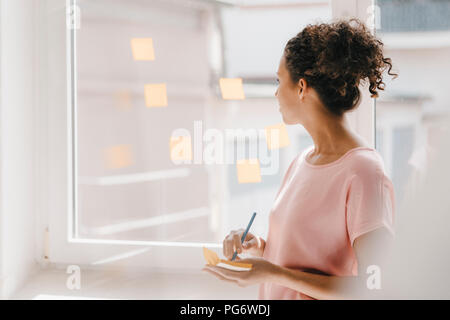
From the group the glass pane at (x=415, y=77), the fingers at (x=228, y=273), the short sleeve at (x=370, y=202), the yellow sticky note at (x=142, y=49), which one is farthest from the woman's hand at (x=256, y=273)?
the yellow sticky note at (x=142, y=49)

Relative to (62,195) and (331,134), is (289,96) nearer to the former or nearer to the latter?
(331,134)

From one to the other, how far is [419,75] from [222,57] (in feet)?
1.55

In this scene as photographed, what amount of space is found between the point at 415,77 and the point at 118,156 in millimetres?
774

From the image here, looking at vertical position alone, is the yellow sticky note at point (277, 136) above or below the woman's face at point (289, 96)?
below

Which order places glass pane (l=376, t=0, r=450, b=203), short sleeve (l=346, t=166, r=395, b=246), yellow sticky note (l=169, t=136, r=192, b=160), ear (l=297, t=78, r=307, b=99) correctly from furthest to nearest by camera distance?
1. yellow sticky note (l=169, t=136, r=192, b=160)
2. glass pane (l=376, t=0, r=450, b=203)
3. ear (l=297, t=78, r=307, b=99)
4. short sleeve (l=346, t=166, r=395, b=246)

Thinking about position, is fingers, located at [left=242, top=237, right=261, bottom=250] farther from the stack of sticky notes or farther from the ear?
the ear

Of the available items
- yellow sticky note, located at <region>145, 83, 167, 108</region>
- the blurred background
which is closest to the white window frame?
the blurred background

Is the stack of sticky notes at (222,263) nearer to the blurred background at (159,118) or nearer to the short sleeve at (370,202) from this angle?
the blurred background at (159,118)

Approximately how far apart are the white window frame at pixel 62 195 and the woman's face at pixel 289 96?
16.5 inches

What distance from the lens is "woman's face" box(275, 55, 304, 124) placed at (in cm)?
80

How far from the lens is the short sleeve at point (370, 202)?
0.68m

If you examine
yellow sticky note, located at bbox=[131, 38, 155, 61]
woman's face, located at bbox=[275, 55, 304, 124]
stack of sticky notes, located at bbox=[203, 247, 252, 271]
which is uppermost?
yellow sticky note, located at bbox=[131, 38, 155, 61]

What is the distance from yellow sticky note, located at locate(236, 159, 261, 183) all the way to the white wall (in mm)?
579
